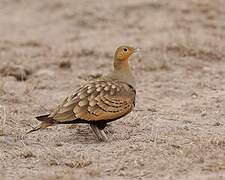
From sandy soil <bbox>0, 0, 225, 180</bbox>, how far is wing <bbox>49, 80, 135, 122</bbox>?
31cm

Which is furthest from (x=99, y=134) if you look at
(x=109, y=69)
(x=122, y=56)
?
(x=109, y=69)

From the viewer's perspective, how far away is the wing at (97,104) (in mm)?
7773

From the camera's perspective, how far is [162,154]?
7.22 m

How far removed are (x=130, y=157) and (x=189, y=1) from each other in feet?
32.5

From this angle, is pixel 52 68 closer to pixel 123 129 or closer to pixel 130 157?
pixel 123 129

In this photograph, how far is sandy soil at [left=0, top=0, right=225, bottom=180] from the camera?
23.1 feet

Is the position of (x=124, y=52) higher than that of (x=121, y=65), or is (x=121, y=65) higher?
(x=124, y=52)

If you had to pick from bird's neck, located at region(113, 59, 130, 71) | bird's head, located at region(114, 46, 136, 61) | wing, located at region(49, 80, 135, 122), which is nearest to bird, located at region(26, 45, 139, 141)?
wing, located at region(49, 80, 135, 122)

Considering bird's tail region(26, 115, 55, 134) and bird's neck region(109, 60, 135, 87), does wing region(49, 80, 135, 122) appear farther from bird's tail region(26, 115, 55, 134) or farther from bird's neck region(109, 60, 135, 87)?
bird's neck region(109, 60, 135, 87)

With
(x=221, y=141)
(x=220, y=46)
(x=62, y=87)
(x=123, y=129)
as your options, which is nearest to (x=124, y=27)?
(x=220, y=46)

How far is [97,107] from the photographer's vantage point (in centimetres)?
783

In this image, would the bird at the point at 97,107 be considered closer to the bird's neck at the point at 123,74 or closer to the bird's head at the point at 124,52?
the bird's neck at the point at 123,74

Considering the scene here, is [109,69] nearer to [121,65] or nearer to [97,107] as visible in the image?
[121,65]

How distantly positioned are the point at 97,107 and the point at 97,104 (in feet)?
0.11
